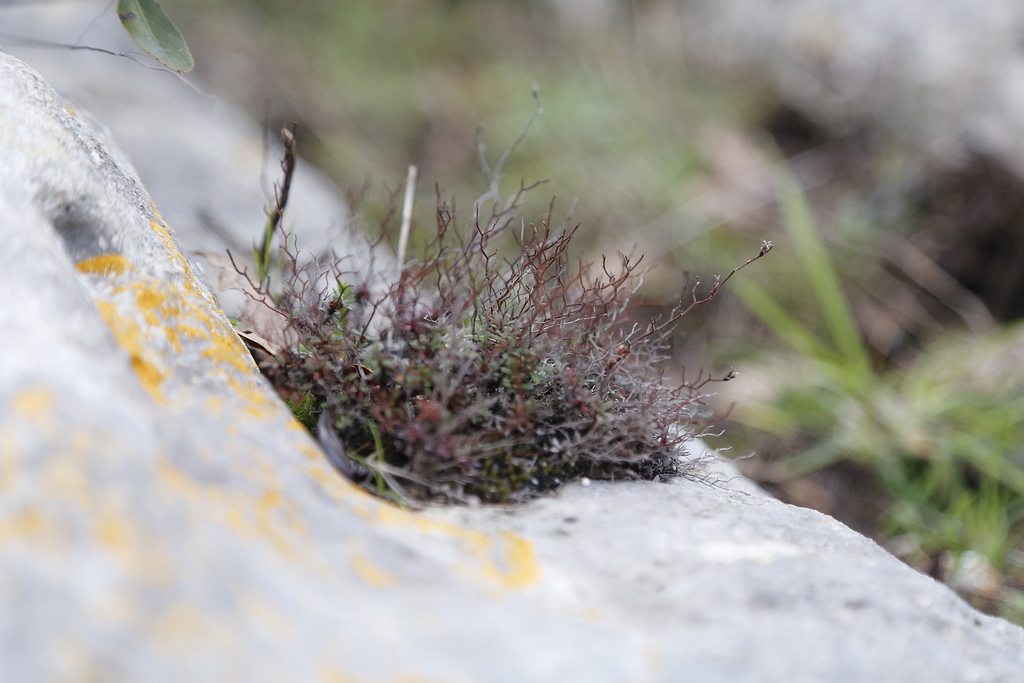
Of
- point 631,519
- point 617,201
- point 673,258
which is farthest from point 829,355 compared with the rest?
point 631,519

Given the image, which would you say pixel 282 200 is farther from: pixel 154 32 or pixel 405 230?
pixel 154 32

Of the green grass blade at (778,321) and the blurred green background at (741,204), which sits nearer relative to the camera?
the blurred green background at (741,204)

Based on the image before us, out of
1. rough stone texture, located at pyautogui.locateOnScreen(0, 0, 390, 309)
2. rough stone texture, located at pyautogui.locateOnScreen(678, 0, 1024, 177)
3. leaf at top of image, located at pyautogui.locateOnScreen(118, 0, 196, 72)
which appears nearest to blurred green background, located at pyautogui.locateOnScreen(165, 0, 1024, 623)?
rough stone texture, located at pyautogui.locateOnScreen(678, 0, 1024, 177)

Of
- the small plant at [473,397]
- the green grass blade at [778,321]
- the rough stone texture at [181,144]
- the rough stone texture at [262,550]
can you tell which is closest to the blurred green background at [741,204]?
the green grass blade at [778,321]

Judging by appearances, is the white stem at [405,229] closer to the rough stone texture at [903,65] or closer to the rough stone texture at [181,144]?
the rough stone texture at [181,144]

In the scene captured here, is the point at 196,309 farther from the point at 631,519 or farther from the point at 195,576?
the point at 631,519

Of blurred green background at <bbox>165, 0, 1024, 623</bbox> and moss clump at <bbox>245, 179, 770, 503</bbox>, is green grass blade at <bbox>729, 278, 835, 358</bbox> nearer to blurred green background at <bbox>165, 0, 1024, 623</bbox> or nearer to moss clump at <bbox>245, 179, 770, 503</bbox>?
blurred green background at <bbox>165, 0, 1024, 623</bbox>

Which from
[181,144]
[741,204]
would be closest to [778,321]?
[741,204]

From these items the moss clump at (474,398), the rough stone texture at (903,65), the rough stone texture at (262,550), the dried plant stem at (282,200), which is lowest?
the rough stone texture at (262,550)
